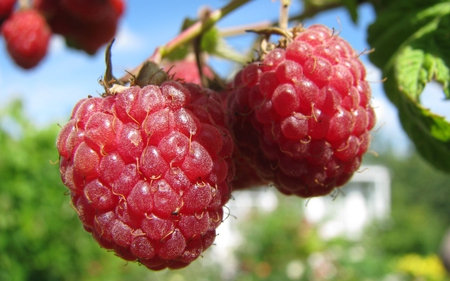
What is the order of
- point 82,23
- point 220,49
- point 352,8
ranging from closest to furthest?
point 352,8 → point 220,49 → point 82,23

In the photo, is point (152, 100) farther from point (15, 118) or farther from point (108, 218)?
point (15, 118)

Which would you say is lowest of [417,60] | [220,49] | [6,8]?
[220,49]

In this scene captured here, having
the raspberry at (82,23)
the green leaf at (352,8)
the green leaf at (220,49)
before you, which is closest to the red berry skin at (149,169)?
the green leaf at (352,8)

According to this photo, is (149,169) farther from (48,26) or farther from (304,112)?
(48,26)

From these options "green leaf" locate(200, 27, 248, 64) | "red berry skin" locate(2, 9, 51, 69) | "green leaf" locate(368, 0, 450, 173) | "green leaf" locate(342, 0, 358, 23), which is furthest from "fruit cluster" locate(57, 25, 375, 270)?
"red berry skin" locate(2, 9, 51, 69)

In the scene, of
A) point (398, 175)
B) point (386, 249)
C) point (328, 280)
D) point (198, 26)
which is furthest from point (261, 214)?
point (398, 175)

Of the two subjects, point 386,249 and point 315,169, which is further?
point 386,249

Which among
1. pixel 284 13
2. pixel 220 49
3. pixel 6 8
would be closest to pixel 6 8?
pixel 6 8
